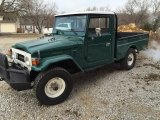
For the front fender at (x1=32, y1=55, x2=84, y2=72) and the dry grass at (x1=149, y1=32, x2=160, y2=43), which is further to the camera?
the dry grass at (x1=149, y1=32, x2=160, y2=43)

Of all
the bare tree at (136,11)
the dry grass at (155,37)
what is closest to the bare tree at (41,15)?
the bare tree at (136,11)

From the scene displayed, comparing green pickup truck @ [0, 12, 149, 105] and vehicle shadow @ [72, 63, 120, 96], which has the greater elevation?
green pickup truck @ [0, 12, 149, 105]

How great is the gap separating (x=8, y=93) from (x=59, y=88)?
1.56m

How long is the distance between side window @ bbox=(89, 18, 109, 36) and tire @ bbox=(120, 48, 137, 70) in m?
1.65

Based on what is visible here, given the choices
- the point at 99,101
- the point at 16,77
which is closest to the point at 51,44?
the point at 16,77

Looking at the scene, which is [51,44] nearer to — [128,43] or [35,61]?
[35,61]

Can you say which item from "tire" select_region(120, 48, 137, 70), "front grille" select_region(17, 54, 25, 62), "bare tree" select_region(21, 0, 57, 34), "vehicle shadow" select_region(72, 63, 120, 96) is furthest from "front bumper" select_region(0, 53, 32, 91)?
"bare tree" select_region(21, 0, 57, 34)

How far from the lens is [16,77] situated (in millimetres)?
4727

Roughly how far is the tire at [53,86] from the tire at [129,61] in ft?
9.56

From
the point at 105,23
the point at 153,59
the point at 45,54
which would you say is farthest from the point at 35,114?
the point at 153,59

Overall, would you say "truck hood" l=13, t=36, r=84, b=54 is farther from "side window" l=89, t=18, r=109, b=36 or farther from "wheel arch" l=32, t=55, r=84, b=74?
"side window" l=89, t=18, r=109, b=36

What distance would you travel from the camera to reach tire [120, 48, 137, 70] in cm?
739

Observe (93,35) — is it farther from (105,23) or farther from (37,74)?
(37,74)

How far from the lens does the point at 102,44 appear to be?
6.01 meters
